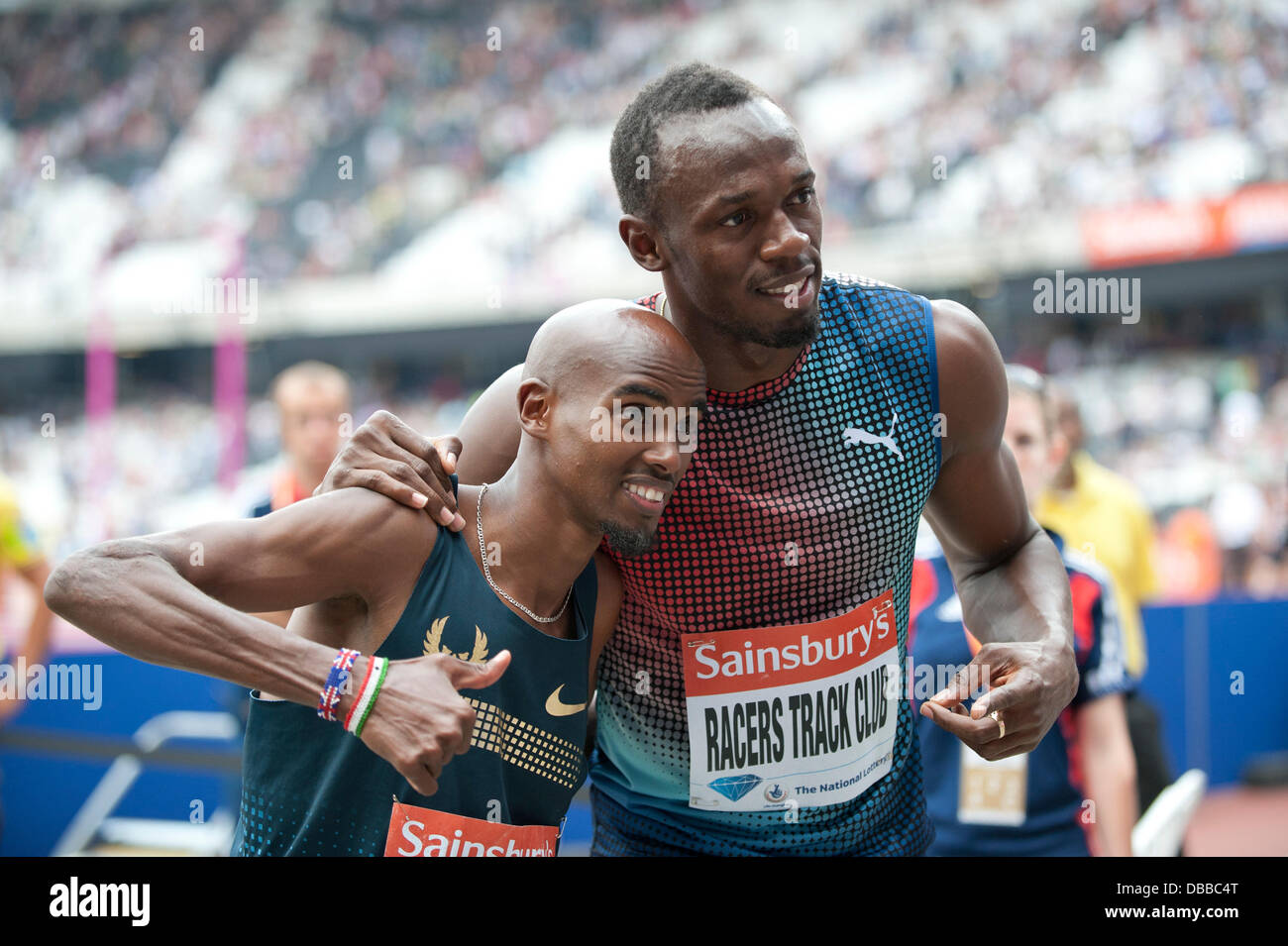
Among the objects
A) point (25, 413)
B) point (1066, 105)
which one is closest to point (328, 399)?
point (1066, 105)

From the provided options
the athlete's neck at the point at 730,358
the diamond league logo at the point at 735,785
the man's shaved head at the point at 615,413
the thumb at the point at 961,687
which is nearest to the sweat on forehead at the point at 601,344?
the man's shaved head at the point at 615,413

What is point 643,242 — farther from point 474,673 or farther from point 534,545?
point 474,673

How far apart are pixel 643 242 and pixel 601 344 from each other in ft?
0.98

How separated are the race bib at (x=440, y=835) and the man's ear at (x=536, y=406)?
69cm

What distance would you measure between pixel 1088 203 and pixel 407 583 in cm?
1495

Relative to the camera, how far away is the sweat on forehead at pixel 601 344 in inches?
81.7

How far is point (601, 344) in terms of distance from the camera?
2.10 meters

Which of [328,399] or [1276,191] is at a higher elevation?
[1276,191]

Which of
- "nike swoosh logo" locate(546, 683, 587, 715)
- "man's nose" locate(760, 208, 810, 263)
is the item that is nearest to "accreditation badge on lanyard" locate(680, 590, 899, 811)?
"nike swoosh logo" locate(546, 683, 587, 715)

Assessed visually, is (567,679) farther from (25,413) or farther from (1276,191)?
(25,413)

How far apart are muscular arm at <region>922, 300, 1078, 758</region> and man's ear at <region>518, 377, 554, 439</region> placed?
2.54 ft

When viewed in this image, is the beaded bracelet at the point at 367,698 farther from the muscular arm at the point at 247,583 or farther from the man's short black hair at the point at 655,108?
the man's short black hair at the point at 655,108

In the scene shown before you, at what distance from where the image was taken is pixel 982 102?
1739cm

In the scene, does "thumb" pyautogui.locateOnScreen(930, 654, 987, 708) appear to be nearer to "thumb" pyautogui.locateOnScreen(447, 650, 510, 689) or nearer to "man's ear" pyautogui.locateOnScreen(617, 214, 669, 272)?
"thumb" pyautogui.locateOnScreen(447, 650, 510, 689)
